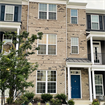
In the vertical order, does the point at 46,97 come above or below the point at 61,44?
below

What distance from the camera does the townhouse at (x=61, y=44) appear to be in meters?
12.5

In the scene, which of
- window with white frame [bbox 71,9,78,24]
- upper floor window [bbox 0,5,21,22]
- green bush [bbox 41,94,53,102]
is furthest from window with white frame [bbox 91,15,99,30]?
green bush [bbox 41,94,53,102]

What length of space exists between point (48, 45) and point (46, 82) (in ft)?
10.9

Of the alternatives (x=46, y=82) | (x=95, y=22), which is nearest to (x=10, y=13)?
(x=46, y=82)

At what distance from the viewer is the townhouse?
1252 centimetres

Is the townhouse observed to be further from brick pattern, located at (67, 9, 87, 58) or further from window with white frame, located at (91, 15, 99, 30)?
window with white frame, located at (91, 15, 99, 30)

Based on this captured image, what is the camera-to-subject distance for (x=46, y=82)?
12.4 metres

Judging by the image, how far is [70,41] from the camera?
14.2 meters

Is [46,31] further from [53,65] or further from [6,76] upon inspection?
[6,76]

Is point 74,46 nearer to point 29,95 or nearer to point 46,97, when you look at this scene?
point 46,97

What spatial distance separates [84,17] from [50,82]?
7.46 metres

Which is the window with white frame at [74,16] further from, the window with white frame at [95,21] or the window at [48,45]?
the window at [48,45]

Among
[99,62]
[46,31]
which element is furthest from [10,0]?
[99,62]

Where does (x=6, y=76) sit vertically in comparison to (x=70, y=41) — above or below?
below
